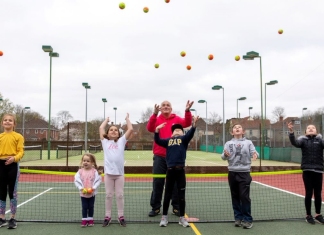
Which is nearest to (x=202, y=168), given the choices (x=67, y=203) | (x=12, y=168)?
(x=67, y=203)

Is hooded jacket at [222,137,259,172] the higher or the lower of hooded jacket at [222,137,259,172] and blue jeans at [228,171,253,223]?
the higher

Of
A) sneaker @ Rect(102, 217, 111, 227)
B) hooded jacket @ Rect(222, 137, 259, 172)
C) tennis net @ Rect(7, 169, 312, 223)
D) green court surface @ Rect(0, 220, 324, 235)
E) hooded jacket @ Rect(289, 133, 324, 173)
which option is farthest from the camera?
tennis net @ Rect(7, 169, 312, 223)

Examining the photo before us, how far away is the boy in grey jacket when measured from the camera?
5.85 metres

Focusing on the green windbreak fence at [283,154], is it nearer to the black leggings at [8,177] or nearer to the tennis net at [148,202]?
the tennis net at [148,202]

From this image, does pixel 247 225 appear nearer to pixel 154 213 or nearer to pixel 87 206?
pixel 154 213

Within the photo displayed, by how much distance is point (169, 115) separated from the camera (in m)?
6.70

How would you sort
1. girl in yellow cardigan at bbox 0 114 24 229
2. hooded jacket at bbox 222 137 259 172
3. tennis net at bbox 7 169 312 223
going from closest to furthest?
girl in yellow cardigan at bbox 0 114 24 229 → hooded jacket at bbox 222 137 259 172 → tennis net at bbox 7 169 312 223

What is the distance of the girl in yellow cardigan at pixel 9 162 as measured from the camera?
5680 millimetres

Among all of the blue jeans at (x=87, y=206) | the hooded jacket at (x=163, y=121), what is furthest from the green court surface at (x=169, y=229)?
the hooded jacket at (x=163, y=121)

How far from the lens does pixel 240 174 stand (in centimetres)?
593

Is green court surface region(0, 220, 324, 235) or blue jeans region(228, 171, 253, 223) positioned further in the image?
blue jeans region(228, 171, 253, 223)

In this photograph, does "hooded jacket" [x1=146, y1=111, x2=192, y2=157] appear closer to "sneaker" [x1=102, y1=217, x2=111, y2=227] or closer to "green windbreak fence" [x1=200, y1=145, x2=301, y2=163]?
"sneaker" [x1=102, y1=217, x2=111, y2=227]

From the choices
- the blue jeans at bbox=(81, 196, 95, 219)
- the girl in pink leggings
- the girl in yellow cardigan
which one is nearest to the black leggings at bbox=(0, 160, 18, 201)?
the girl in yellow cardigan

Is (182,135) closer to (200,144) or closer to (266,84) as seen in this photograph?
(266,84)
